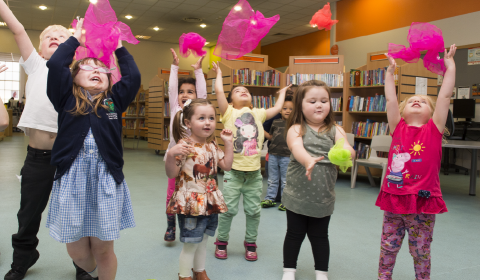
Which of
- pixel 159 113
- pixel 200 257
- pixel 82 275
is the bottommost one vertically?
pixel 82 275

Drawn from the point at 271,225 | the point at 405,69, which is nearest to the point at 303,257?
the point at 271,225

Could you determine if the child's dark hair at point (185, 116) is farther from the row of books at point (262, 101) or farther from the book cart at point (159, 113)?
the book cart at point (159, 113)

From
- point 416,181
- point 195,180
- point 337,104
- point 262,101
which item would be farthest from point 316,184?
point 337,104

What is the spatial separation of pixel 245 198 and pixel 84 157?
3.91 feet

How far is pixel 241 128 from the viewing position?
95.0 inches

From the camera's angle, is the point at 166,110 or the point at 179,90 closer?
the point at 179,90

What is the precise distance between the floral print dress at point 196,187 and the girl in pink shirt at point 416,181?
870 mm

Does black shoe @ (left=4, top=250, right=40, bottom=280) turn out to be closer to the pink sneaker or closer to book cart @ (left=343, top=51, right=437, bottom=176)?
the pink sneaker

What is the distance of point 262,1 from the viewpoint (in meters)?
9.22


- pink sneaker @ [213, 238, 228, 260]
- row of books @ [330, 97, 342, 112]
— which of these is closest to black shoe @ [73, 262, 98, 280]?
pink sneaker @ [213, 238, 228, 260]

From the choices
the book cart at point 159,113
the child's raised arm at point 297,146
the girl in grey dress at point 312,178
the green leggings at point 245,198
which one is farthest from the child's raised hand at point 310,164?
the book cart at point 159,113

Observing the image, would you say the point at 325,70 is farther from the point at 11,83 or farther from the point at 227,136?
the point at 11,83

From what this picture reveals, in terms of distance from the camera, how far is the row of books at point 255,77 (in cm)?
573

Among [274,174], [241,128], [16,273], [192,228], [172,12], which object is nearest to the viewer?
[192,228]
